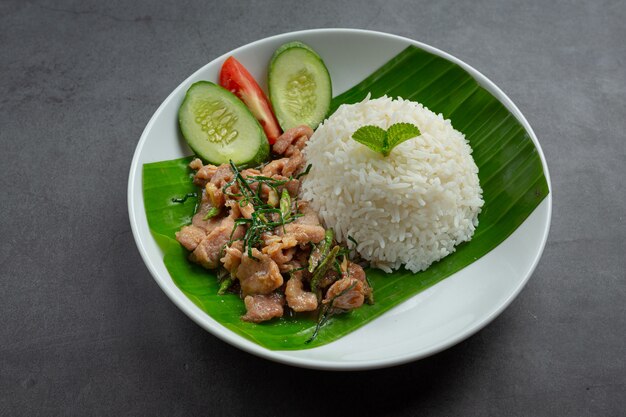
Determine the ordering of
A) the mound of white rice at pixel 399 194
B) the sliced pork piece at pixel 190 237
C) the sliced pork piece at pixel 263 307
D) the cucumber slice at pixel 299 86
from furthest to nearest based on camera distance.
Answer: the cucumber slice at pixel 299 86 < the mound of white rice at pixel 399 194 < the sliced pork piece at pixel 190 237 < the sliced pork piece at pixel 263 307

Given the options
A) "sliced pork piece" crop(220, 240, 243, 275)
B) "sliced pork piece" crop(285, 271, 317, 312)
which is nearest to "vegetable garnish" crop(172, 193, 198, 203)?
"sliced pork piece" crop(220, 240, 243, 275)

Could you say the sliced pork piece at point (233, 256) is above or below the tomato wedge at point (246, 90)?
below

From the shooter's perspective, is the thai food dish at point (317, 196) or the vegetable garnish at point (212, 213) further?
the vegetable garnish at point (212, 213)

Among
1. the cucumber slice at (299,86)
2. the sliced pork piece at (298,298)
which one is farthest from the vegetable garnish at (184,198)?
the sliced pork piece at (298,298)

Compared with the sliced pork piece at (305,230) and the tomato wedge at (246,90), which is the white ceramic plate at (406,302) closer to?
the tomato wedge at (246,90)

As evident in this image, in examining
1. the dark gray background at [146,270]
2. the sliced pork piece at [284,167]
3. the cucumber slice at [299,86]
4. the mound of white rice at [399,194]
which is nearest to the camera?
the dark gray background at [146,270]

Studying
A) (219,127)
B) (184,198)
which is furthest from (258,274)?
(219,127)
